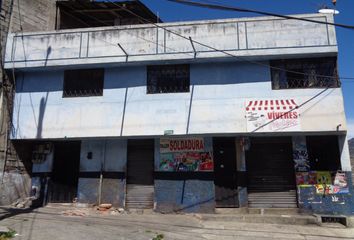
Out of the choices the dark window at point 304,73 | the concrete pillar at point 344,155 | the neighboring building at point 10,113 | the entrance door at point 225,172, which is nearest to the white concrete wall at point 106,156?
the neighboring building at point 10,113

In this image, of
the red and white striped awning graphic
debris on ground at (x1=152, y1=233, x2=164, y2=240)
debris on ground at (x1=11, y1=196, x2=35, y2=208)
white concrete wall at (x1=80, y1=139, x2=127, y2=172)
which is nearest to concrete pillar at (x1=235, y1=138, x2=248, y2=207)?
the red and white striped awning graphic

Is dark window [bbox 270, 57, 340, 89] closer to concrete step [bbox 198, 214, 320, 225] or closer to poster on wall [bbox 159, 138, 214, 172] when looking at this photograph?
poster on wall [bbox 159, 138, 214, 172]

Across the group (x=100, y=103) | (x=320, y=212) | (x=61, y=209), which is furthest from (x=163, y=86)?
(x=320, y=212)

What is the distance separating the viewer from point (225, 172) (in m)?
13.8

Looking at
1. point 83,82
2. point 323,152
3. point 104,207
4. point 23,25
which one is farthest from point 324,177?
point 23,25

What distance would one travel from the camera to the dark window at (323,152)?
1314 centimetres

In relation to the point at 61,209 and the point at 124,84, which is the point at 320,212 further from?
the point at 61,209

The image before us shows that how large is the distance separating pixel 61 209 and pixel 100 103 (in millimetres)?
4493

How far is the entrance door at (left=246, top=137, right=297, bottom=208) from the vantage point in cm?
1344

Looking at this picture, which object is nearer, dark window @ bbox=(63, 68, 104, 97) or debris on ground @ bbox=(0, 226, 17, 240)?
debris on ground @ bbox=(0, 226, 17, 240)

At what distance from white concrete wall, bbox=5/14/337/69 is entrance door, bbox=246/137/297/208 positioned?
3579 mm

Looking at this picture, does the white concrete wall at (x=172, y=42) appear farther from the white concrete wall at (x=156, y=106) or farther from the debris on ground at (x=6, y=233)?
the debris on ground at (x=6, y=233)

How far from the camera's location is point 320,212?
42.0 ft

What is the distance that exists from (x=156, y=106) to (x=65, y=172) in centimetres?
506
